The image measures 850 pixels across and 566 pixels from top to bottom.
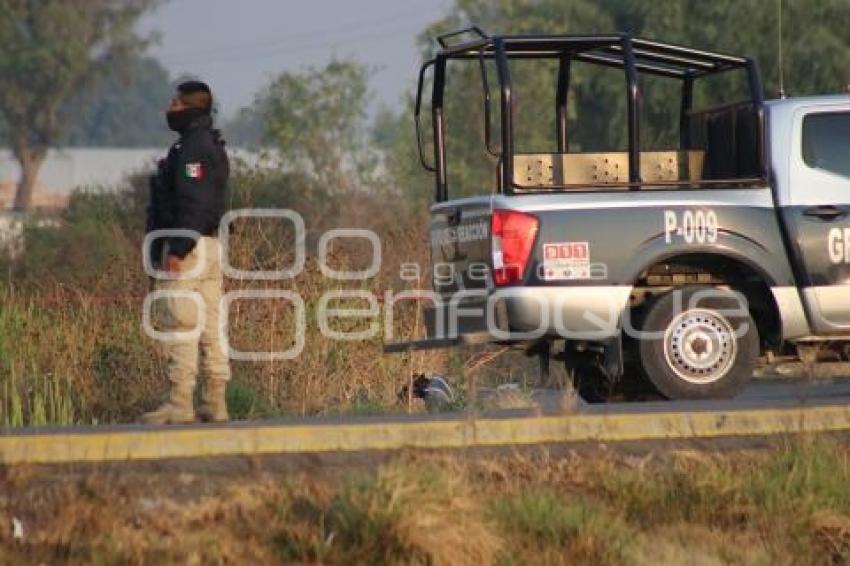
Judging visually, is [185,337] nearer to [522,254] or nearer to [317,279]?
[522,254]

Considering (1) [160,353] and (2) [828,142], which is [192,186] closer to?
(1) [160,353]

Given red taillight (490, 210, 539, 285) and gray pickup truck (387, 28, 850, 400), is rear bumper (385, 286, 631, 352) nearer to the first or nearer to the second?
gray pickup truck (387, 28, 850, 400)

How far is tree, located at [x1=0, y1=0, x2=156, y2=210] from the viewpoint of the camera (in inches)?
3438

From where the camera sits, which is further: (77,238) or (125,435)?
(77,238)

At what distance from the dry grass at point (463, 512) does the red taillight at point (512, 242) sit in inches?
104

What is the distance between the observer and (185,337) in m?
10.9

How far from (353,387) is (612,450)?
5655mm

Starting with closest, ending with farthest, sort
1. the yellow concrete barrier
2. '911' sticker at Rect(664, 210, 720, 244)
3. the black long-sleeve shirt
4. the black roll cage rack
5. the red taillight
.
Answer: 1. the yellow concrete barrier
2. the black long-sleeve shirt
3. the red taillight
4. '911' sticker at Rect(664, 210, 720, 244)
5. the black roll cage rack

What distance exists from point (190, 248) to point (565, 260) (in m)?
2.58

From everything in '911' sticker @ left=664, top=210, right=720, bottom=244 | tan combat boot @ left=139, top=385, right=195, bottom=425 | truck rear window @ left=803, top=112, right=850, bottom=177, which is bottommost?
tan combat boot @ left=139, top=385, right=195, bottom=425

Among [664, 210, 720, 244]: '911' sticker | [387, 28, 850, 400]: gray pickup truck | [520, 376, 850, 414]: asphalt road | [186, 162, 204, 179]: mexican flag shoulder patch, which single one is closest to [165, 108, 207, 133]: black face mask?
[186, 162, 204, 179]: mexican flag shoulder patch

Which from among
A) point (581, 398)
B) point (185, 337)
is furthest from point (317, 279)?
point (185, 337)

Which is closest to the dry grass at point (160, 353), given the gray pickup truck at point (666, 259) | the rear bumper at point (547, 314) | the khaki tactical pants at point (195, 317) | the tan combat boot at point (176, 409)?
the rear bumper at point (547, 314)

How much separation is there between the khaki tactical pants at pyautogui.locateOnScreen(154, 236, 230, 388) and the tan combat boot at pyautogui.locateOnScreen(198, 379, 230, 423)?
0.05 m
